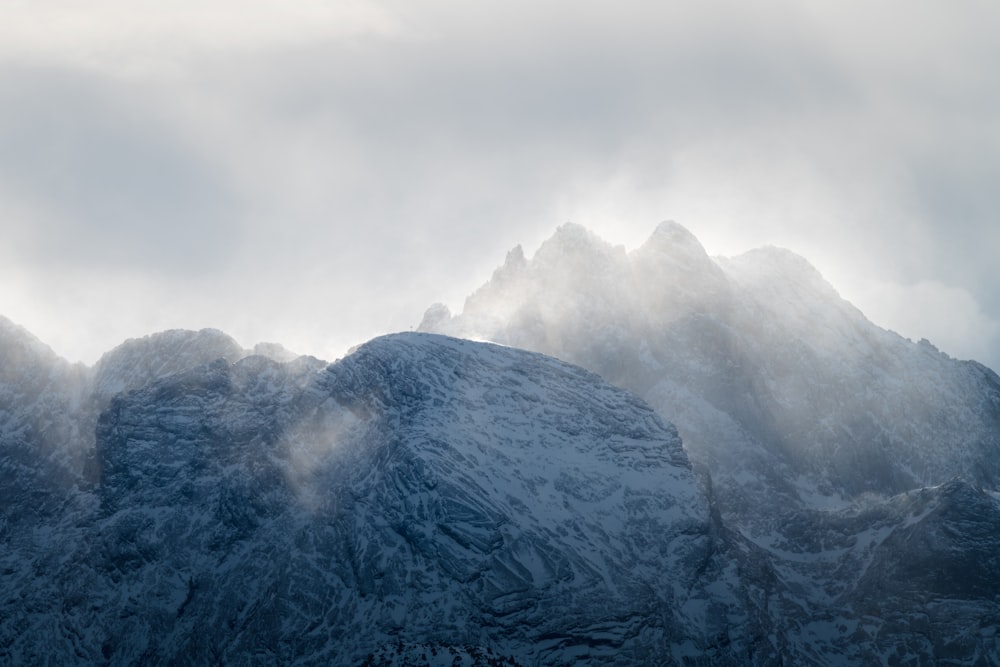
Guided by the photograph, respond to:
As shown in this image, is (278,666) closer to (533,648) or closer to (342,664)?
(342,664)

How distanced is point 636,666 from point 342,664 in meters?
46.0

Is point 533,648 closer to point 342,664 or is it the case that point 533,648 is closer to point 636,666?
point 636,666

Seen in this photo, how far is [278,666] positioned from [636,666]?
184 ft

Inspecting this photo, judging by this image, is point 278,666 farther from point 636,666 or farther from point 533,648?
point 636,666

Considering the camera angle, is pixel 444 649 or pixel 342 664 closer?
pixel 444 649

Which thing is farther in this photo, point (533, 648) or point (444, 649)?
point (533, 648)

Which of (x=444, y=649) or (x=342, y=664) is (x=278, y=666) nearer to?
(x=342, y=664)

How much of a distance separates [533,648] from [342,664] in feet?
98.4

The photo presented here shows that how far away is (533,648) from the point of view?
655ft

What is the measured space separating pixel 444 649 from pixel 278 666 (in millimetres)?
48001

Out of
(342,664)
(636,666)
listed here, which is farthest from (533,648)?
(342,664)

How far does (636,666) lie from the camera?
199125 mm

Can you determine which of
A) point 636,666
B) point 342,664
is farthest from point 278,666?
point 636,666

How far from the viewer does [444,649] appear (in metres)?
162
